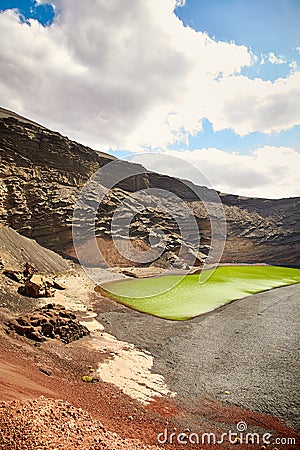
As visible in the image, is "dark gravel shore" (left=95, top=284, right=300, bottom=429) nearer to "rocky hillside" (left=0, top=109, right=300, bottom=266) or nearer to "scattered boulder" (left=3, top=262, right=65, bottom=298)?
"scattered boulder" (left=3, top=262, right=65, bottom=298)

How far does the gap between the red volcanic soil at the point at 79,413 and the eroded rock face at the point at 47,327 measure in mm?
849

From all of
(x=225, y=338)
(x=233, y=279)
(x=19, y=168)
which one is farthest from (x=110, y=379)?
(x=19, y=168)

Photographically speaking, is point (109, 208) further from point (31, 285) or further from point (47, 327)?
point (47, 327)

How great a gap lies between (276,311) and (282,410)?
11.2 m

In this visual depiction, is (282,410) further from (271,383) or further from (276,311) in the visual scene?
(276,311)

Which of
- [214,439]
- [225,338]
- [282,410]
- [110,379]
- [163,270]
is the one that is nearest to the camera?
[214,439]

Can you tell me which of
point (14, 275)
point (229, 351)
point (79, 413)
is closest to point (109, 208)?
point (14, 275)

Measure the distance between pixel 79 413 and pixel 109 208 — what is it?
39322 mm

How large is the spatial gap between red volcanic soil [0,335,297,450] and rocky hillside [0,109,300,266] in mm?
28309

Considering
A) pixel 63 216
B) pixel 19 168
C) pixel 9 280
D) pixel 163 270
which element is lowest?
pixel 163 270

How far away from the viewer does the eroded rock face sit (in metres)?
10.4

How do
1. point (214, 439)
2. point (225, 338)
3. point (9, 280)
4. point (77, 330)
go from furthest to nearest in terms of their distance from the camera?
point (9, 280)
point (225, 338)
point (77, 330)
point (214, 439)

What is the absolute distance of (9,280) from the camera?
16.8m

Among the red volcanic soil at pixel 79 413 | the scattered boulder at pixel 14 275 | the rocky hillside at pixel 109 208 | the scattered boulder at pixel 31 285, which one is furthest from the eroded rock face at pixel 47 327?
the rocky hillside at pixel 109 208
